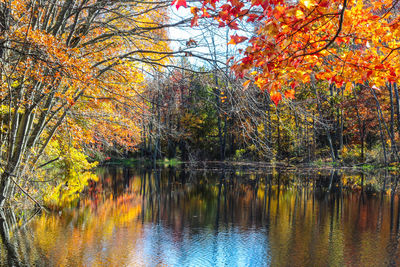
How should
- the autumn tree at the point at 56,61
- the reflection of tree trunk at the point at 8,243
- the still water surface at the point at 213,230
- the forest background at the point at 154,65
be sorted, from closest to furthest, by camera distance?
the forest background at the point at 154,65 < the autumn tree at the point at 56,61 < the reflection of tree trunk at the point at 8,243 < the still water surface at the point at 213,230

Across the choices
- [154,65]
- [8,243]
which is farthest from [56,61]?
[8,243]

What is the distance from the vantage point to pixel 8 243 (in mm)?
7320

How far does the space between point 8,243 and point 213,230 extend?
13.9ft

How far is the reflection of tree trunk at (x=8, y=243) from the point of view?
20.7 ft

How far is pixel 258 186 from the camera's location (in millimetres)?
16750

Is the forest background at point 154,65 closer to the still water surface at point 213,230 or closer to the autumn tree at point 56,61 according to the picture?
the autumn tree at point 56,61

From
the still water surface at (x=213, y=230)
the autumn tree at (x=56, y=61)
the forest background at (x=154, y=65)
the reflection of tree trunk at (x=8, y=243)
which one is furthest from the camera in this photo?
the still water surface at (x=213, y=230)

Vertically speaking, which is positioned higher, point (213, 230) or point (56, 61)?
point (56, 61)

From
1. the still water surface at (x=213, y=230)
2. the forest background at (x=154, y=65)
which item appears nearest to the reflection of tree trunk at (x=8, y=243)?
the still water surface at (x=213, y=230)

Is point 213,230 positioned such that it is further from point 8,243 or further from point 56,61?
point 56,61

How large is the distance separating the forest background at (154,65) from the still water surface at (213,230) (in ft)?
4.69

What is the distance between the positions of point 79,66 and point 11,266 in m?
3.32

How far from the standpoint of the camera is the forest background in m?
3.58

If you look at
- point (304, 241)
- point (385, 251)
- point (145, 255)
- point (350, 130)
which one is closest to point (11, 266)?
point (145, 255)
